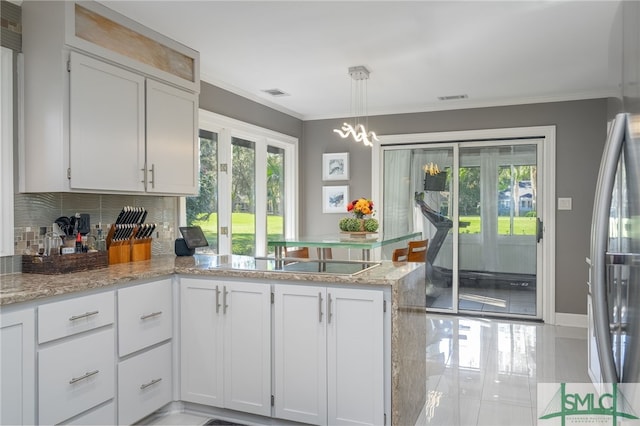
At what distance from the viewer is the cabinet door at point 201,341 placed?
269 cm

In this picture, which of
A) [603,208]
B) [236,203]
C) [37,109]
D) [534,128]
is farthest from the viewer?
[534,128]

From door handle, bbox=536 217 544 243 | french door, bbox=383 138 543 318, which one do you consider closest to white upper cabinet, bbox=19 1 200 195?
french door, bbox=383 138 543 318

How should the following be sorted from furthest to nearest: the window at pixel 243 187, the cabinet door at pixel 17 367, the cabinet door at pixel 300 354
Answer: the window at pixel 243 187
the cabinet door at pixel 300 354
the cabinet door at pixel 17 367

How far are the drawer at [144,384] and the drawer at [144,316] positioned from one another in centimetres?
8

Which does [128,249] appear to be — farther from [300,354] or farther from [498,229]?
[498,229]

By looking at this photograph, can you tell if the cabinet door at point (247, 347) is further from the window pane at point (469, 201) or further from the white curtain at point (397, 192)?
the window pane at point (469, 201)

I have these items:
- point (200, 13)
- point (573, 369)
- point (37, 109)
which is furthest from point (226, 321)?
point (573, 369)

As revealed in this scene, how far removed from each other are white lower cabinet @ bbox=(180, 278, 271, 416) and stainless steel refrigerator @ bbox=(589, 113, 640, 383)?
1779 millimetres

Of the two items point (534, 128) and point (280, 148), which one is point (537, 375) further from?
point (280, 148)

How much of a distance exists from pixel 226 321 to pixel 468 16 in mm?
2546

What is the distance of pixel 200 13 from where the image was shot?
113 inches

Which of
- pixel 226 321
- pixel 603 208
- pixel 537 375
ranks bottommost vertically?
pixel 537 375

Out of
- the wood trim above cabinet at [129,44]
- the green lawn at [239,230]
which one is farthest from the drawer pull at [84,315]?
the green lawn at [239,230]

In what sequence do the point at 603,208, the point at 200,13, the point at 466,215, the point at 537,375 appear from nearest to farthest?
the point at 603,208 → the point at 200,13 → the point at 537,375 → the point at 466,215
